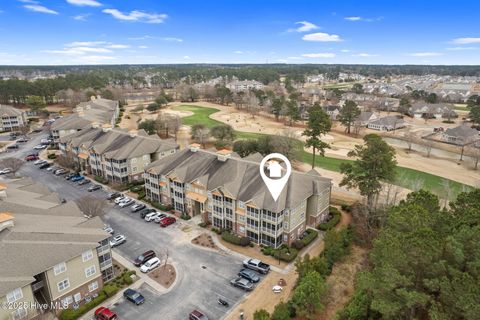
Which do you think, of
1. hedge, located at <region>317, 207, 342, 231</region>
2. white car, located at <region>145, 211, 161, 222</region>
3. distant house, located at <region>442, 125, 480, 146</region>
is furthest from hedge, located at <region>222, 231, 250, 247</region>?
distant house, located at <region>442, 125, 480, 146</region>

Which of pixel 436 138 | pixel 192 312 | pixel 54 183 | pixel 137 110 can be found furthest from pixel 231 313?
pixel 137 110

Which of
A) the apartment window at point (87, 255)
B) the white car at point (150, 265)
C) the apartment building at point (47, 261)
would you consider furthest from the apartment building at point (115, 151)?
the apartment window at point (87, 255)

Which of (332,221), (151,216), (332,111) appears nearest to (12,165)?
(151,216)

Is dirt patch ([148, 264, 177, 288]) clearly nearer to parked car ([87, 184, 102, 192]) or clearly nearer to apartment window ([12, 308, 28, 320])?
apartment window ([12, 308, 28, 320])

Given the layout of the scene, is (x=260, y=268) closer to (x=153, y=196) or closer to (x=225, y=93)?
(x=153, y=196)

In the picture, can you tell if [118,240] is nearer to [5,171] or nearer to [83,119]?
[5,171]

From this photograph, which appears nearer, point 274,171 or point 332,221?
point 274,171

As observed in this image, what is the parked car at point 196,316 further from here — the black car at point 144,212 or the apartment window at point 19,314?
the black car at point 144,212
